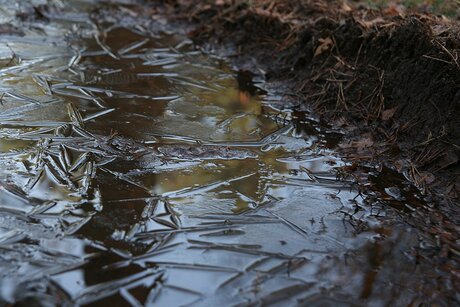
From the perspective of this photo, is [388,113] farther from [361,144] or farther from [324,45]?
[324,45]

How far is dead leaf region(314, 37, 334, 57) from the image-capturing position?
4.91m

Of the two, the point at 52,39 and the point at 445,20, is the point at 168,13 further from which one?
the point at 445,20

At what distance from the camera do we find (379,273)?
2.58 metres

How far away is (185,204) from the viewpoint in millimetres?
3006

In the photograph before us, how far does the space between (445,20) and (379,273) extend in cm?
276

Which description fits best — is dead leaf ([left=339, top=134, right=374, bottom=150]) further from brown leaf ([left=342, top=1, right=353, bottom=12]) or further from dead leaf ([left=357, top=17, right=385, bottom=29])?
brown leaf ([left=342, top=1, right=353, bottom=12])

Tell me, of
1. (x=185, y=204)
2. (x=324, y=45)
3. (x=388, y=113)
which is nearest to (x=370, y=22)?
(x=324, y=45)

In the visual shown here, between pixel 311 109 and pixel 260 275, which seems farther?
pixel 311 109

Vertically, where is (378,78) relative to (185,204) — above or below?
above

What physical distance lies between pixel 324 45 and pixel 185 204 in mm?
2575

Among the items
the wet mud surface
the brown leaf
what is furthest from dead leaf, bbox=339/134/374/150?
the brown leaf

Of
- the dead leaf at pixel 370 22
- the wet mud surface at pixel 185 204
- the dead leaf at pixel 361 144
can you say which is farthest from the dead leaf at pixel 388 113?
the dead leaf at pixel 370 22

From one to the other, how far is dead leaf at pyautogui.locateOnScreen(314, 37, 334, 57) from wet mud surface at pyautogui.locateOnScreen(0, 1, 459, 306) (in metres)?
0.58

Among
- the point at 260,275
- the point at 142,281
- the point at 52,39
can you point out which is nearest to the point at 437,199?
the point at 260,275
